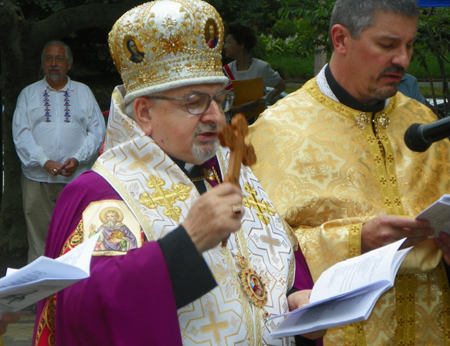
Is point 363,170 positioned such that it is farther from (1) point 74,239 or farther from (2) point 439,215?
(1) point 74,239

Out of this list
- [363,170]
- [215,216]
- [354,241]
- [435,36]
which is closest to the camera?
[215,216]

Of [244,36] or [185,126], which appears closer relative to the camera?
[185,126]

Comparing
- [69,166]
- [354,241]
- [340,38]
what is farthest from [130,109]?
[69,166]

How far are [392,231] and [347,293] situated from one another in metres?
0.94

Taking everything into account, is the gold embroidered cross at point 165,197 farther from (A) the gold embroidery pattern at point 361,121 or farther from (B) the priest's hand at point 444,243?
(A) the gold embroidery pattern at point 361,121

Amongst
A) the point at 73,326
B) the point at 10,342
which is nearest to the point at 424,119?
the point at 73,326

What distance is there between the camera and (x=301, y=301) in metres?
2.61

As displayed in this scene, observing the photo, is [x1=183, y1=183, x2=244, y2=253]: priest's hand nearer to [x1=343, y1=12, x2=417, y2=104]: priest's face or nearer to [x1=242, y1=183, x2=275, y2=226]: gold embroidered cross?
[x1=242, y1=183, x2=275, y2=226]: gold embroidered cross

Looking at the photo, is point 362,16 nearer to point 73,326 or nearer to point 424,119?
point 424,119

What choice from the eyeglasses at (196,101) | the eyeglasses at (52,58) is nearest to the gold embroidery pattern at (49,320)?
the eyeglasses at (196,101)

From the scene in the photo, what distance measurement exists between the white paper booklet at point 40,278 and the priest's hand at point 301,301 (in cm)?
93

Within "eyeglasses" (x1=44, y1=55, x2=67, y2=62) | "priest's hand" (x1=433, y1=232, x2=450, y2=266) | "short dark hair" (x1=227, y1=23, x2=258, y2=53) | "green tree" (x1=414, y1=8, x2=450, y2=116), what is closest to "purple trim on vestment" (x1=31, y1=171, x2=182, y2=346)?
"priest's hand" (x1=433, y1=232, x2=450, y2=266)

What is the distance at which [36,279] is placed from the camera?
6.18 feet

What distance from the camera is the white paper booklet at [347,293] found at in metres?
2.12
